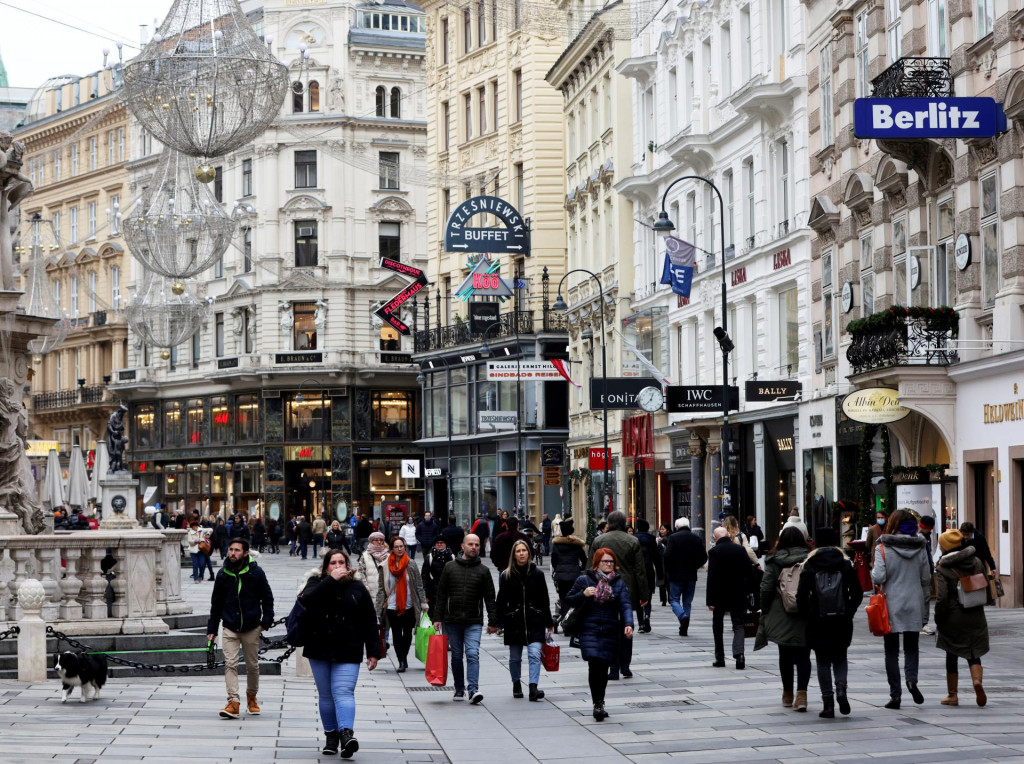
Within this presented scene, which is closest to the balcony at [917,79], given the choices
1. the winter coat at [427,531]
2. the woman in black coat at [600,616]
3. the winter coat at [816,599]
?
the woman in black coat at [600,616]

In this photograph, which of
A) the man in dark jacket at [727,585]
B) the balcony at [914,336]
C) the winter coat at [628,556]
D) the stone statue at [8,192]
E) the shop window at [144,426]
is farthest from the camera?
the shop window at [144,426]

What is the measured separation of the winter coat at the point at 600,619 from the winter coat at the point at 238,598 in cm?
281

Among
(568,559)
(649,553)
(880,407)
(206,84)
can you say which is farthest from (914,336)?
(206,84)

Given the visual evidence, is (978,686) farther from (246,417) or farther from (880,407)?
(246,417)

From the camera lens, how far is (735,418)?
139ft

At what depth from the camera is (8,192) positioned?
879 inches

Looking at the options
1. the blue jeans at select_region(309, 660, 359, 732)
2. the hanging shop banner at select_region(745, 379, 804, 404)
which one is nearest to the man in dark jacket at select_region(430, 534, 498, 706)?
the blue jeans at select_region(309, 660, 359, 732)

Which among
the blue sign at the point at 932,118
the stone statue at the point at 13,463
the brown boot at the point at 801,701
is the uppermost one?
the blue sign at the point at 932,118

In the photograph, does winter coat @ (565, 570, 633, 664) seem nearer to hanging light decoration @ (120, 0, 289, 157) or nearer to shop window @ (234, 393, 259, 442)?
hanging light decoration @ (120, 0, 289, 157)

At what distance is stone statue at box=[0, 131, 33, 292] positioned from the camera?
71.4 feet

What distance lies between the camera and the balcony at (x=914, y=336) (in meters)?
28.2

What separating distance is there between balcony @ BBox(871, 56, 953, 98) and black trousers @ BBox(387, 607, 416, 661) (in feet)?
41.4

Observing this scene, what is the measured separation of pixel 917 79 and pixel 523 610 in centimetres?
1474

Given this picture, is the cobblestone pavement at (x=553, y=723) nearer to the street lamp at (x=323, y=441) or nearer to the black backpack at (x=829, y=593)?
the black backpack at (x=829, y=593)
